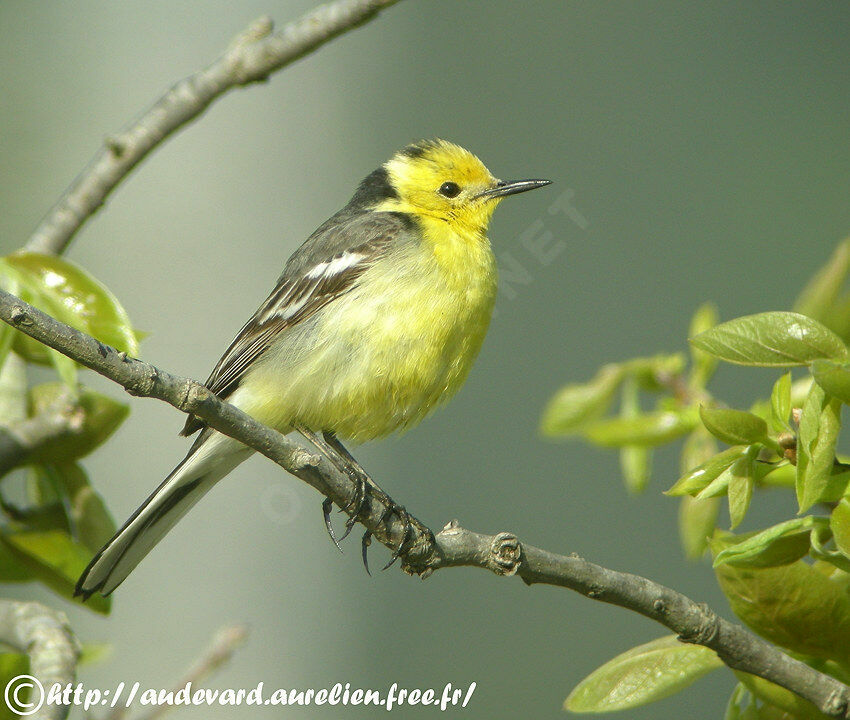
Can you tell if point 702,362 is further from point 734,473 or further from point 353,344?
point 353,344

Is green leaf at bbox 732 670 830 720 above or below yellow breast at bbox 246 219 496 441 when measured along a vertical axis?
below

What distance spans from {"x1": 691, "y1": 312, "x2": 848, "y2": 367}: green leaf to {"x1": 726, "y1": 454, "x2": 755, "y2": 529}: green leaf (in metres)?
0.15

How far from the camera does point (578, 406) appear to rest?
217cm

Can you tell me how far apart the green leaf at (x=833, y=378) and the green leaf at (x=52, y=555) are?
4.86ft

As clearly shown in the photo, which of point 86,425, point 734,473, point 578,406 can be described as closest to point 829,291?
point 734,473

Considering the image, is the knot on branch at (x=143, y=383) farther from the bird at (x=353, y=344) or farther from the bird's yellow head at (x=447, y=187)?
the bird's yellow head at (x=447, y=187)

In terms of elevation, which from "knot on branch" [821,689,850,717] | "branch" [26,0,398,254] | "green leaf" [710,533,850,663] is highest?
"branch" [26,0,398,254]

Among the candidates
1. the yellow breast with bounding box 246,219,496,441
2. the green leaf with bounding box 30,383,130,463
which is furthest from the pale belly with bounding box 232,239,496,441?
the green leaf with bounding box 30,383,130,463

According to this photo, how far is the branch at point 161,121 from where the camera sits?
2369mm

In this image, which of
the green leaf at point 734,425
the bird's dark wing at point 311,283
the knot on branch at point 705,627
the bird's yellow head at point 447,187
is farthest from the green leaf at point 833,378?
the bird's yellow head at point 447,187

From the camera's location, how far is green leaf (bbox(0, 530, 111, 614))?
204 cm

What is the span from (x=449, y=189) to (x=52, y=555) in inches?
74.9

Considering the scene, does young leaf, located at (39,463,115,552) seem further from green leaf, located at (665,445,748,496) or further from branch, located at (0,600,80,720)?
green leaf, located at (665,445,748,496)

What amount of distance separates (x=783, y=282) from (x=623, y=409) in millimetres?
5105
